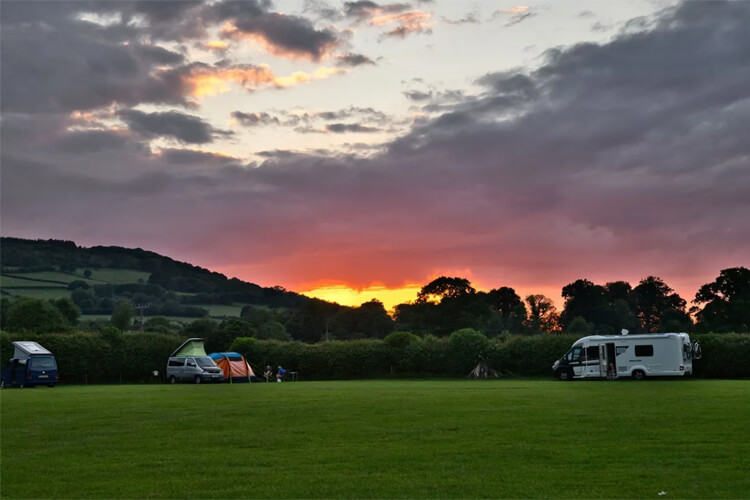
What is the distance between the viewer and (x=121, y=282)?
148375 millimetres

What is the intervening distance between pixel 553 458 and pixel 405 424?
228 inches

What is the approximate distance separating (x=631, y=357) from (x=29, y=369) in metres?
35.5

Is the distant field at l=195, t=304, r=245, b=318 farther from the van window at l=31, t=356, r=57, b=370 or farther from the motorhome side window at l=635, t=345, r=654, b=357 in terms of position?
the motorhome side window at l=635, t=345, r=654, b=357

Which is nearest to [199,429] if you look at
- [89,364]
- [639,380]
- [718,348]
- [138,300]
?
[639,380]

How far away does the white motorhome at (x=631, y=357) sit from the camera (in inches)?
1719

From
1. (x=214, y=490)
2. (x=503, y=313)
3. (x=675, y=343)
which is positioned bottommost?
(x=214, y=490)

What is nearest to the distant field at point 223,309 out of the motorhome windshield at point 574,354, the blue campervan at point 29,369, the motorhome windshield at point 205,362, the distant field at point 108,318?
the distant field at point 108,318

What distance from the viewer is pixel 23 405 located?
1118 inches

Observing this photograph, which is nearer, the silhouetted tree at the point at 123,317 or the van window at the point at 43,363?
the van window at the point at 43,363

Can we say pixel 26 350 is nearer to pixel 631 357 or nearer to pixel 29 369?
pixel 29 369

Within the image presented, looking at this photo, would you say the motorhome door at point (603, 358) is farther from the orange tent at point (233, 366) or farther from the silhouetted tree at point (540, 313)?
the silhouetted tree at point (540, 313)

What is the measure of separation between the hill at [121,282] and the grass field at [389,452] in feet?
381

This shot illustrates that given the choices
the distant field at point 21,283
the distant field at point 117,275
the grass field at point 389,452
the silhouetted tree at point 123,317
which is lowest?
the grass field at point 389,452

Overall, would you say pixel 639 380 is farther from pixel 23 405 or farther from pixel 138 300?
pixel 138 300
